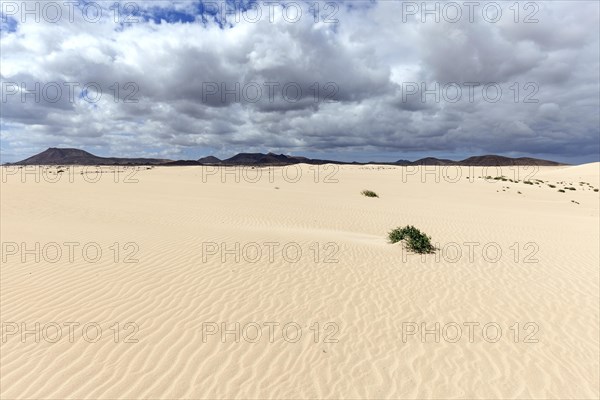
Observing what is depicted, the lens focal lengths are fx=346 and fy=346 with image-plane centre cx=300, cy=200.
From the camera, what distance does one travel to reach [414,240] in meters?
12.4

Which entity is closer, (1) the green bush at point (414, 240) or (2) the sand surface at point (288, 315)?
(2) the sand surface at point (288, 315)

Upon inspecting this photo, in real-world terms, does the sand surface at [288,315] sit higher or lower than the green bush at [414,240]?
lower

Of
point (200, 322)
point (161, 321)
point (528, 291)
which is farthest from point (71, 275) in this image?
point (528, 291)

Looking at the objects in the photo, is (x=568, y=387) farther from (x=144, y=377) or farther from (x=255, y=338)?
(x=144, y=377)

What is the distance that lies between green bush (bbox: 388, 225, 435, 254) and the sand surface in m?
0.53

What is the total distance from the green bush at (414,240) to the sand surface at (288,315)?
20.8 inches

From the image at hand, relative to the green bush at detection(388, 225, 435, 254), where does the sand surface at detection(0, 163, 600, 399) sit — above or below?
below

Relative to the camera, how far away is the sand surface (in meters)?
4.91

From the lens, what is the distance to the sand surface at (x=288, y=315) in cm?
491

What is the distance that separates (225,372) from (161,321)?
199cm

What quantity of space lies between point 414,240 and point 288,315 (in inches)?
281

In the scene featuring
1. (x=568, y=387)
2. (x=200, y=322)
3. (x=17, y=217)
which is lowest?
(x=568, y=387)

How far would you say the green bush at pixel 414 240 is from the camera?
39.6 feet

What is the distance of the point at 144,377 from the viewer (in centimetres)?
482
